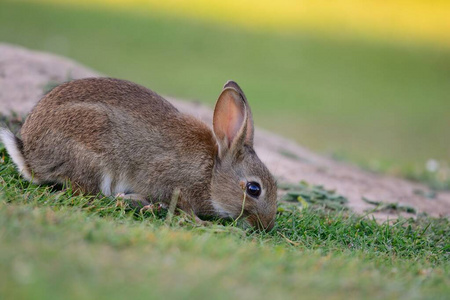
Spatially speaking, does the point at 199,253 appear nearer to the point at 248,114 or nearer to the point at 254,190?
the point at 254,190

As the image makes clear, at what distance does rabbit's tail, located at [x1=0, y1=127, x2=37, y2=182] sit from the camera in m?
5.26

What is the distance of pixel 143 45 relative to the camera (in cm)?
1867

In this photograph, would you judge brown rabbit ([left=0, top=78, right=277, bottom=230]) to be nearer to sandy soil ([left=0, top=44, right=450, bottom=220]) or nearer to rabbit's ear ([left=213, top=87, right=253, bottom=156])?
rabbit's ear ([left=213, top=87, right=253, bottom=156])

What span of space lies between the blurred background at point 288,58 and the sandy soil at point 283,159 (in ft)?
6.87

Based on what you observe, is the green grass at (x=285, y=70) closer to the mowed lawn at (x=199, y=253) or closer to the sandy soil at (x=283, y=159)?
the sandy soil at (x=283, y=159)

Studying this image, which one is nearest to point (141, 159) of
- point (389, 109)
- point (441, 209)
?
point (441, 209)

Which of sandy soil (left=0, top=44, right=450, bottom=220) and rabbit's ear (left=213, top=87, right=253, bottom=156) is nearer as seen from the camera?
rabbit's ear (left=213, top=87, right=253, bottom=156)

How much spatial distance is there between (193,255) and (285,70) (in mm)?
15598

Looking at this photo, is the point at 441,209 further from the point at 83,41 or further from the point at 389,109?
the point at 83,41

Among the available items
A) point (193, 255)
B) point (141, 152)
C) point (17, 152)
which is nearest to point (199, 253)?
point (193, 255)

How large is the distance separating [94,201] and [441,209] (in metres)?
4.39

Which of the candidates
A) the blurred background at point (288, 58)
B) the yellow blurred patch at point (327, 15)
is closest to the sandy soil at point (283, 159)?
the blurred background at point (288, 58)

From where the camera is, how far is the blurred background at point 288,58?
51.4 feet

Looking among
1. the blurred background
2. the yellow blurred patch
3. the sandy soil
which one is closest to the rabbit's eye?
the sandy soil
